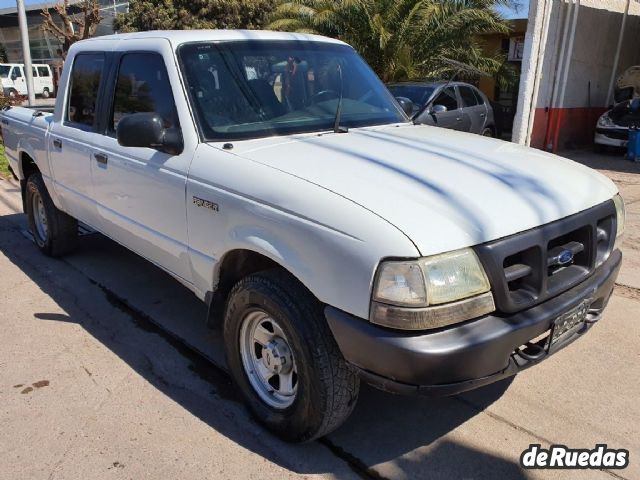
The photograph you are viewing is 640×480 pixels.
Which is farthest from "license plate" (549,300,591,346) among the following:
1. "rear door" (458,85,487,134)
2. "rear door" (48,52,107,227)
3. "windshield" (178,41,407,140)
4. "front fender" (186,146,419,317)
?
"rear door" (458,85,487,134)

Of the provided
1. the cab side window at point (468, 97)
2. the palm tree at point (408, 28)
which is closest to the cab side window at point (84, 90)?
the cab side window at point (468, 97)

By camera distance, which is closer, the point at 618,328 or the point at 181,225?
the point at 181,225

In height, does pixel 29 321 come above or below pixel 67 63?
below

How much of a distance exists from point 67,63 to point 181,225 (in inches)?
96.3

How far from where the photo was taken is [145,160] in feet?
11.4

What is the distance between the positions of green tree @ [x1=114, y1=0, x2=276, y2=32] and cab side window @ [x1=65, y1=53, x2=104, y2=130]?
18.1 meters

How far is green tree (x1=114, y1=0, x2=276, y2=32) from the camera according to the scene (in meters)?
21.4

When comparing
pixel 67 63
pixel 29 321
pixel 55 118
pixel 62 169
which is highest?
pixel 67 63

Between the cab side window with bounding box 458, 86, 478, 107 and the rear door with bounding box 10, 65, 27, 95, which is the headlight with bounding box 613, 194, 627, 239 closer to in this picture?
the cab side window with bounding box 458, 86, 478, 107

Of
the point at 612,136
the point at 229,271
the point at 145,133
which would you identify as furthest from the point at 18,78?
the point at 229,271

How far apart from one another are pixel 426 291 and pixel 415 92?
326 inches

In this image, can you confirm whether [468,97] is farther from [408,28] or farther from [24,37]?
[24,37]

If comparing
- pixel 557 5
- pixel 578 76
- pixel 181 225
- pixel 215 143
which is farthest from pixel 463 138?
pixel 578 76

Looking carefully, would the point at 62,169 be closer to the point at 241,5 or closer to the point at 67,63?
the point at 67,63
